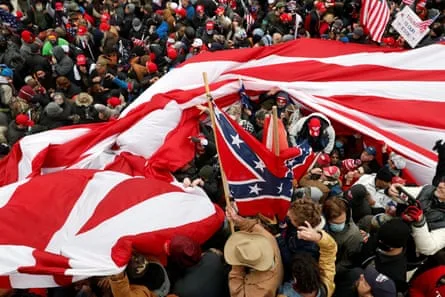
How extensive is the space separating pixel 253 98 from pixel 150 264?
347 cm

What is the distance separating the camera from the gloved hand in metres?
3.54

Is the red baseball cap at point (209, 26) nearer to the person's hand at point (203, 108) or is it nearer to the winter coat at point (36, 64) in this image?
the winter coat at point (36, 64)

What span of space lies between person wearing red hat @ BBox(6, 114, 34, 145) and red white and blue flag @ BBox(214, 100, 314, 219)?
10.8 ft

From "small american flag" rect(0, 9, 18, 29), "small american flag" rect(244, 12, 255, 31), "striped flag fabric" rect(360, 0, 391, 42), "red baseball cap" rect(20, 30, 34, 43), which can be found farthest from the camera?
"small american flag" rect(244, 12, 255, 31)

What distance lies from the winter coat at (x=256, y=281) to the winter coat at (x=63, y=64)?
5.47 metres

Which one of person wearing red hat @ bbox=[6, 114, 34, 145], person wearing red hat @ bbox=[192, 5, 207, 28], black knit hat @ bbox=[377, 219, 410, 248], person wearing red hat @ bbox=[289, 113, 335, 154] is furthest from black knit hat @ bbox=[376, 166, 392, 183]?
person wearing red hat @ bbox=[192, 5, 207, 28]

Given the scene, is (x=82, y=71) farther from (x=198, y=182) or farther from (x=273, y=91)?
(x=198, y=182)

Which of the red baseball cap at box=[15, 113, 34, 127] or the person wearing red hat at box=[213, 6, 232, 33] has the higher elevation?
the person wearing red hat at box=[213, 6, 232, 33]

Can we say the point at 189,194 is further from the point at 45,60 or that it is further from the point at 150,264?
the point at 45,60

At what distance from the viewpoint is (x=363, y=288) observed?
10.6 feet

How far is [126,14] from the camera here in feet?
34.3

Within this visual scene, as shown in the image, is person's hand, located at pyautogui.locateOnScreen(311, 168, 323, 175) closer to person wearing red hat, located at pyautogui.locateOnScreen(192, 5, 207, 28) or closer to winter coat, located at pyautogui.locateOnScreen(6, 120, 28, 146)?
winter coat, located at pyautogui.locateOnScreen(6, 120, 28, 146)

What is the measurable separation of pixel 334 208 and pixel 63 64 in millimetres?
5714

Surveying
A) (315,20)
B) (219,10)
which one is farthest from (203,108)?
(315,20)
